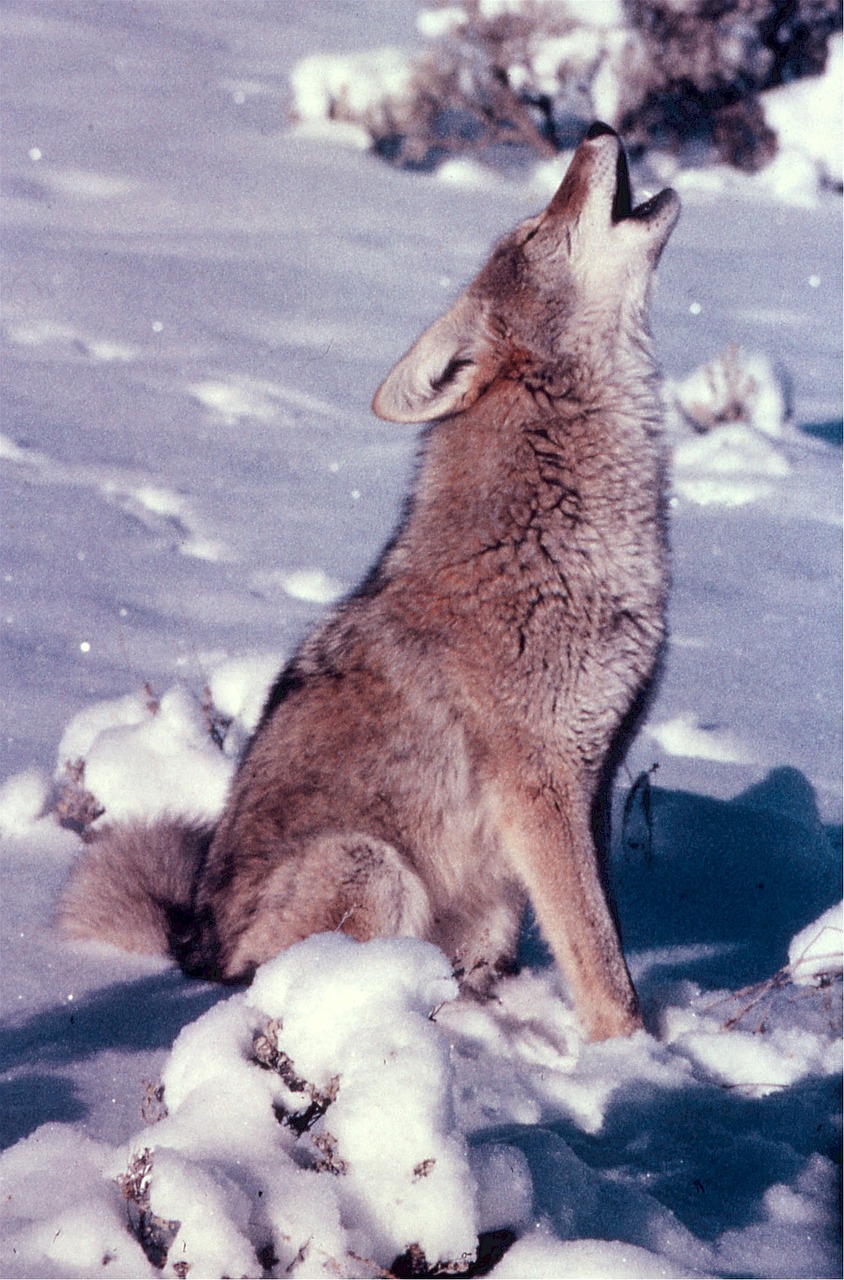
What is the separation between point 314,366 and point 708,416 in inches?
102

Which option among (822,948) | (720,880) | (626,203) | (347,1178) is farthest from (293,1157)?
(626,203)

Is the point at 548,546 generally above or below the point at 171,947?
above

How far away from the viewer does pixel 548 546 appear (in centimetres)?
311

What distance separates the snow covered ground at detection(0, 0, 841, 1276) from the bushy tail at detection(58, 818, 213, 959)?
90 millimetres

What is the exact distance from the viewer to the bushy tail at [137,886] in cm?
284

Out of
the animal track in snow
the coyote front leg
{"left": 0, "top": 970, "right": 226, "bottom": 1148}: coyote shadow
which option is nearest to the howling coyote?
the coyote front leg

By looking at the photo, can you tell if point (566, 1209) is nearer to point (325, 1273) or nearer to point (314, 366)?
point (325, 1273)

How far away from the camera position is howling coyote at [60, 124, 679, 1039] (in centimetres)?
292

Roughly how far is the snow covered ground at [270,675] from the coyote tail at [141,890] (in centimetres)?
9

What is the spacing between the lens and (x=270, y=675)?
435 centimetres

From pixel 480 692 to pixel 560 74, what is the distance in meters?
10.8

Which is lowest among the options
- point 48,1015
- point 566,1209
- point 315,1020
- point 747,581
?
point 747,581

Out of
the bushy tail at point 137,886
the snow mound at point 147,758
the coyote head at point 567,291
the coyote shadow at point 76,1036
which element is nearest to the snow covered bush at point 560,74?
the coyote head at point 567,291

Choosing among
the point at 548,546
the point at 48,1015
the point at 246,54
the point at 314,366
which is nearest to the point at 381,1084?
the point at 48,1015
